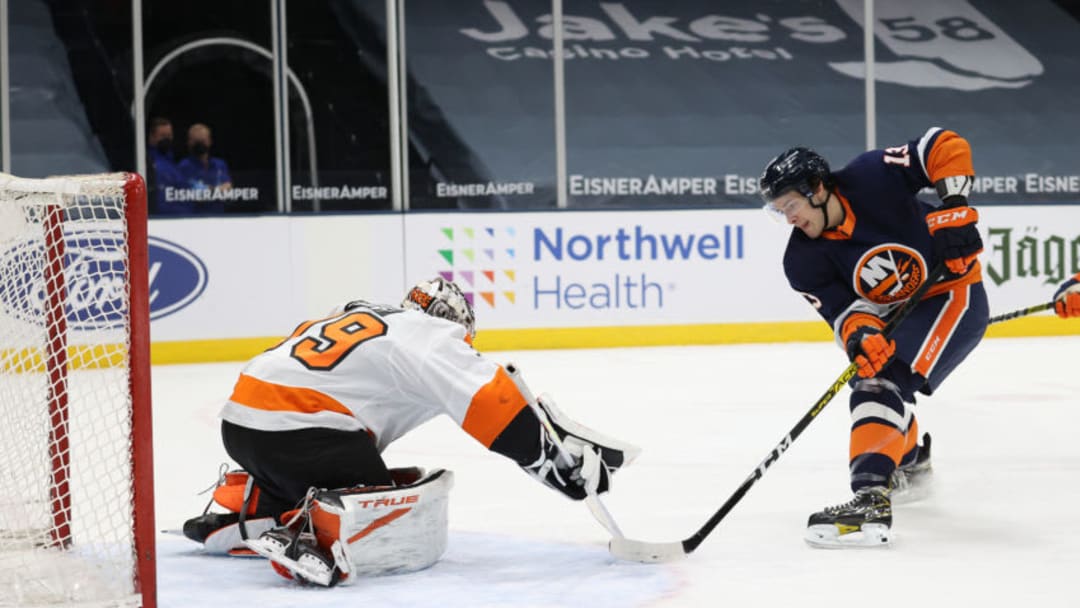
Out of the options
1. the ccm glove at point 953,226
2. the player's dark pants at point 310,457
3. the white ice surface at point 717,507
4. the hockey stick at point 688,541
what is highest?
the ccm glove at point 953,226

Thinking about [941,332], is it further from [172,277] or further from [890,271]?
[172,277]

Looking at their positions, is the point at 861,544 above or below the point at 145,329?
below

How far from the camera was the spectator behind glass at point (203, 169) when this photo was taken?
24.3 ft

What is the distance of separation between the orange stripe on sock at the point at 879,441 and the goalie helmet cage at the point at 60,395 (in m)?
1.45

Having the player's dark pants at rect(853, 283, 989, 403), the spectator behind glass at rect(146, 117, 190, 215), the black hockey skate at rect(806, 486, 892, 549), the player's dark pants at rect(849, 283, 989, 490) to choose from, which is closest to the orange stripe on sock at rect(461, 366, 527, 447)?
the black hockey skate at rect(806, 486, 892, 549)

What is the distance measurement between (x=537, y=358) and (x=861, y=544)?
4254 mm

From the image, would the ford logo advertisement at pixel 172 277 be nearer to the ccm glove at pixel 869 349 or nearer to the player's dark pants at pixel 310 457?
the player's dark pants at pixel 310 457

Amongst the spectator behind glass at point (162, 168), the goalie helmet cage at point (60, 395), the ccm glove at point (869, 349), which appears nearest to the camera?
the goalie helmet cage at point (60, 395)

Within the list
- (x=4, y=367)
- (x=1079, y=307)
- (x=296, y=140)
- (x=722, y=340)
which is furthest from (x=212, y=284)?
(x=1079, y=307)

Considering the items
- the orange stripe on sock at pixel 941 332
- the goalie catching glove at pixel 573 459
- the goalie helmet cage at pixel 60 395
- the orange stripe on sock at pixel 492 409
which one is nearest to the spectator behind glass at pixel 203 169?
the goalie helmet cage at pixel 60 395

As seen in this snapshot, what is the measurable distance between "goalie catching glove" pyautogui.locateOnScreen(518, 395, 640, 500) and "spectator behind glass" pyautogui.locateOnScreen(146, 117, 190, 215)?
5.09 m

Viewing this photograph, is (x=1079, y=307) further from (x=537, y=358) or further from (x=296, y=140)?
(x=296, y=140)

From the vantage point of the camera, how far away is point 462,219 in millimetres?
7379

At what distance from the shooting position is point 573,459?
251 centimetres
